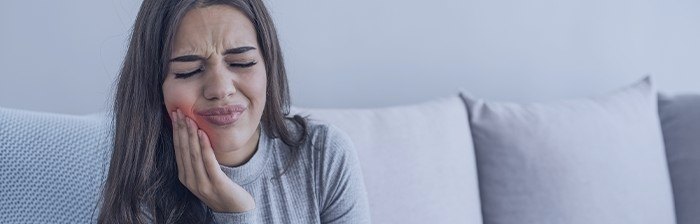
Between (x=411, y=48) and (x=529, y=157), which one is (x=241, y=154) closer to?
(x=529, y=157)

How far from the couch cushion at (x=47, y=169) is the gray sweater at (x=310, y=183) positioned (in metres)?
0.24

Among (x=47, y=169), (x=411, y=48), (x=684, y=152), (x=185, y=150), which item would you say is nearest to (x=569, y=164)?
(x=684, y=152)

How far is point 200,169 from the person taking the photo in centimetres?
109

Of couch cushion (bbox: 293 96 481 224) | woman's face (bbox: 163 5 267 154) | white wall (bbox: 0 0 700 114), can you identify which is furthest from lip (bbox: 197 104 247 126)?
white wall (bbox: 0 0 700 114)

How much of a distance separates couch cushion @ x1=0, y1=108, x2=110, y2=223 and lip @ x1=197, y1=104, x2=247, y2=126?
266 millimetres

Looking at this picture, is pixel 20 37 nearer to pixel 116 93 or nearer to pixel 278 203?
pixel 116 93

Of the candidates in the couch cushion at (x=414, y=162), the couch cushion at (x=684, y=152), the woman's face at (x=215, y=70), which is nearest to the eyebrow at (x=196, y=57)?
the woman's face at (x=215, y=70)

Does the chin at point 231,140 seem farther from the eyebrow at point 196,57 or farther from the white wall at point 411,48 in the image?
the white wall at point 411,48

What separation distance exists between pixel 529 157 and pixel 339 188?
1.62 ft

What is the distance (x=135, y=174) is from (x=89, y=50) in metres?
0.56

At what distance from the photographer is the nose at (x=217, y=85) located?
3.46ft

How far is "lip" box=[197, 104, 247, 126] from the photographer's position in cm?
107

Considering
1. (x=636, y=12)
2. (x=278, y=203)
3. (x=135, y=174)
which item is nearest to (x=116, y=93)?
(x=135, y=174)

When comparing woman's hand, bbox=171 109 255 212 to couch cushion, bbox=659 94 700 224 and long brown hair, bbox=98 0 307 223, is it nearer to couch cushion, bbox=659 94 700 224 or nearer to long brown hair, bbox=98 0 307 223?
long brown hair, bbox=98 0 307 223
